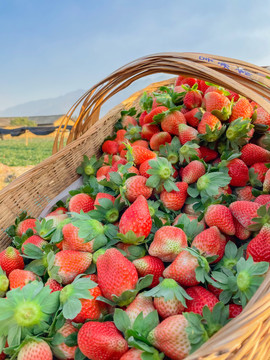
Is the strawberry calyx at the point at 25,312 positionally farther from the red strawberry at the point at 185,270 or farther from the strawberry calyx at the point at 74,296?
the red strawberry at the point at 185,270

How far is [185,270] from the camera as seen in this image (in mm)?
592

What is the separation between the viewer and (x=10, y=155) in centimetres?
Result: 562

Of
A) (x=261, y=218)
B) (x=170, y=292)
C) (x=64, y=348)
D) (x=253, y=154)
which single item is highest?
(x=253, y=154)

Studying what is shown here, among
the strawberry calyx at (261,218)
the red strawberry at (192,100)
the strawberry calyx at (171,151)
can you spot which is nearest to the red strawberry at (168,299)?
the strawberry calyx at (261,218)

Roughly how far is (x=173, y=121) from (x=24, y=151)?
210 inches

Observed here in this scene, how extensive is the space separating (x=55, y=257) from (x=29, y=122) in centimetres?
736

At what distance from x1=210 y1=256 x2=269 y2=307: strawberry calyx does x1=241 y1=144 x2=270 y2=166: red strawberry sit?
1.35ft

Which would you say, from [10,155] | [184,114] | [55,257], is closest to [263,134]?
[184,114]

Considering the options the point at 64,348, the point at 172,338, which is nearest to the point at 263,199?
the point at 172,338

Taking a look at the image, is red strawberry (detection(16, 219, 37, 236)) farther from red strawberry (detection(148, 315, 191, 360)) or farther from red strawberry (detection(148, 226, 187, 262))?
red strawberry (detection(148, 315, 191, 360))

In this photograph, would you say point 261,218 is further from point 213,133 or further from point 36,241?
point 36,241

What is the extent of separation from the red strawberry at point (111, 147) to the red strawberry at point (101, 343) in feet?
2.76

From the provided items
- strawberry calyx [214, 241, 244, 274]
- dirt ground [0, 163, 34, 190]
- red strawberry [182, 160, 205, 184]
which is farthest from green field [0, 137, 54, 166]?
strawberry calyx [214, 241, 244, 274]

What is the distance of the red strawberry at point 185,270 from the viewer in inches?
23.3
